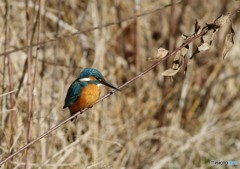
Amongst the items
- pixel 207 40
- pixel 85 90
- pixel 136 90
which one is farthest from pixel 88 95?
pixel 136 90

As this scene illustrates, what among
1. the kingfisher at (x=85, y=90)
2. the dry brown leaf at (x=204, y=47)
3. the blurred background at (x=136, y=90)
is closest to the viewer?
the dry brown leaf at (x=204, y=47)

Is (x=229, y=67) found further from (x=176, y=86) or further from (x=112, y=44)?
(x=112, y=44)

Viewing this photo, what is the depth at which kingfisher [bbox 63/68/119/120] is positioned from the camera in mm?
2340

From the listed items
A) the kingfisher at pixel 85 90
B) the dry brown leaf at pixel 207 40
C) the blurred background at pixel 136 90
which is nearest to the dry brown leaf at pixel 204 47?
the dry brown leaf at pixel 207 40

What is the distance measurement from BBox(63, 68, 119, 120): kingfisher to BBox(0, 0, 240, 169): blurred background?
0.43m

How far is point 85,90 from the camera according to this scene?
2387mm

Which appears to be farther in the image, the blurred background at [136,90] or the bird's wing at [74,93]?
the blurred background at [136,90]

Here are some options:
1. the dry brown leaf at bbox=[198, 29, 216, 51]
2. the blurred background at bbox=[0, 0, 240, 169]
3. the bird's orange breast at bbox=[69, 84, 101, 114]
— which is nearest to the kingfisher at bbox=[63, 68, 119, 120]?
the bird's orange breast at bbox=[69, 84, 101, 114]

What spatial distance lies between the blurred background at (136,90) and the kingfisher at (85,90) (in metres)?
0.43

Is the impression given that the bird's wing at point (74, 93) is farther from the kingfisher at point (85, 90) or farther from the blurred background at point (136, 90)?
the blurred background at point (136, 90)

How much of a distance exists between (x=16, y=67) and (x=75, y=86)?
0.89 meters

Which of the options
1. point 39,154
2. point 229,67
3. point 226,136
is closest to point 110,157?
point 39,154

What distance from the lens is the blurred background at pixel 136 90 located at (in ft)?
10.4

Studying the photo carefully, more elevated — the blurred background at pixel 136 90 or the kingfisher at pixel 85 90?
the kingfisher at pixel 85 90
